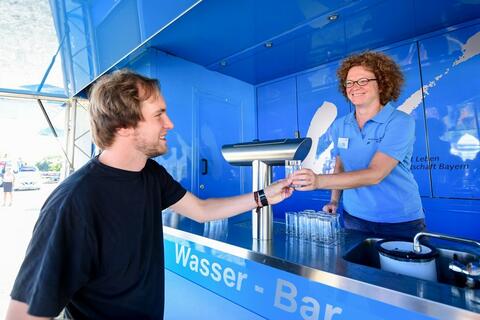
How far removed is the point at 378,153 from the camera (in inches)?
49.9

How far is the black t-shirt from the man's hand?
19.6 inches

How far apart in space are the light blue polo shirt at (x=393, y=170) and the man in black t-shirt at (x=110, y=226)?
0.51 m

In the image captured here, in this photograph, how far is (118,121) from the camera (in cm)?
105

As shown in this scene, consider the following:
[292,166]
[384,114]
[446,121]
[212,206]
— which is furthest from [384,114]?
[446,121]

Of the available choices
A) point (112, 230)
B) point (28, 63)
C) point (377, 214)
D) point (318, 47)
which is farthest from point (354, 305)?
point (28, 63)

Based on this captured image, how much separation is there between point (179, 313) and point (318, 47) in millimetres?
2198

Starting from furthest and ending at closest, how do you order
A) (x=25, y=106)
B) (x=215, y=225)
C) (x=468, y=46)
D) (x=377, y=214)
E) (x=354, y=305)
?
(x=25, y=106) → (x=468, y=46) → (x=215, y=225) → (x=377, y=214) → (x=354, y=305)

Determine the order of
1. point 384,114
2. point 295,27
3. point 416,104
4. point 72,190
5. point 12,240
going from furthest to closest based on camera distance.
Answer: point 12,240
point 416,104
point 295,27
point 384,114
point 72,190

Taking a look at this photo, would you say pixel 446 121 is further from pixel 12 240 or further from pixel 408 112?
pixel 12 240

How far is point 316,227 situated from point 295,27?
139cm

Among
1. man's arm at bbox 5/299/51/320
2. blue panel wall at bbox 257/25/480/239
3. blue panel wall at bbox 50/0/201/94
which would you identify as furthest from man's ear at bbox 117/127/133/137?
blue panel wall at bbox 257/25/480/239

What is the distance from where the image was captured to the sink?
1.03 meters

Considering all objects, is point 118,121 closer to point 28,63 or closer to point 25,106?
point 28,63

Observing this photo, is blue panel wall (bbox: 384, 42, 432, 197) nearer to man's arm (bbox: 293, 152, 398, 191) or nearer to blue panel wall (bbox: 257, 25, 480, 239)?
blue panel wall (bbox: 257, 25, 480, 239)
